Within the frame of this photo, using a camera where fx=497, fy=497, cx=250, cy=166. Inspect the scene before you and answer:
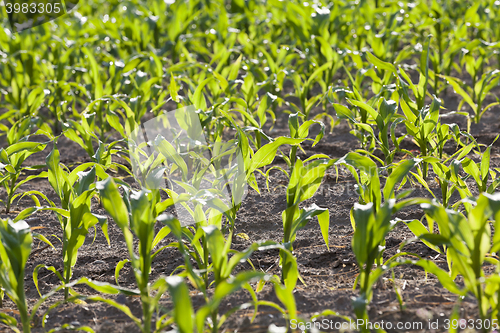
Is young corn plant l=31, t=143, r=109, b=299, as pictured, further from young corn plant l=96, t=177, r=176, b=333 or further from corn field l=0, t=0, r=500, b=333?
young corn plant l=96, t=177, r=176, b=333

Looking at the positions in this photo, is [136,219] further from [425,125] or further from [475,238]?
[425,125]

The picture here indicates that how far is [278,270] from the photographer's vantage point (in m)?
1.91

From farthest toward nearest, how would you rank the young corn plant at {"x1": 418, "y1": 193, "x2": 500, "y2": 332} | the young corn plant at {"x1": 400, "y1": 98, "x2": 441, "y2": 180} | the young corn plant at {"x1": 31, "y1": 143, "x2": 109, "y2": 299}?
the young corn plant at {"x1": 400, "y1": 98, "x2": 441, "y2": 180} < the young corn plant at {"x1": 31, "y1": 143, "x2": 109, "y2": 299} < the young corn plant at {"x1": 418, "y1": 193, "x2": 500, "y2": 332}

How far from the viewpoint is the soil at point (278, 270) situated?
1531 mm

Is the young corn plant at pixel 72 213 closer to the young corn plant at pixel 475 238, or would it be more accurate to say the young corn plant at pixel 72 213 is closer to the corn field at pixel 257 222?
the corn field at pixel 257 222

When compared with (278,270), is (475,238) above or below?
above

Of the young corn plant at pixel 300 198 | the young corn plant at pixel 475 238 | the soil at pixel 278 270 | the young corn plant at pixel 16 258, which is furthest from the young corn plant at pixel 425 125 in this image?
the young corn plant at pixel 16 258

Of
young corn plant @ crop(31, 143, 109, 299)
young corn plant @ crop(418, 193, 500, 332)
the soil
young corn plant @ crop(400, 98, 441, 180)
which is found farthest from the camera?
young corn plant @ crop(400, 98, 441, 180)

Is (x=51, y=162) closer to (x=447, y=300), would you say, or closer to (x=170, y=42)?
(x=447, y=300)

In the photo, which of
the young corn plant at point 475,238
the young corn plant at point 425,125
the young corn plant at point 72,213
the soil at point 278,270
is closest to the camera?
the young corn plant at point 475,238

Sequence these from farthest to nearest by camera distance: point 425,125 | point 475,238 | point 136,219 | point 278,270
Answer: point 425,125 < point 278,270 < point 136,219 < point 475,238

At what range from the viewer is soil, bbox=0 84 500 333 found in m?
1.53

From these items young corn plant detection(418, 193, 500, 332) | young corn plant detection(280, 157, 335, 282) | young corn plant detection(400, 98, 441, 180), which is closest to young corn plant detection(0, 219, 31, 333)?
young corn plant detection(280, 157, 335, 282)

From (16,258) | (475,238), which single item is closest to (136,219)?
(16,258)
